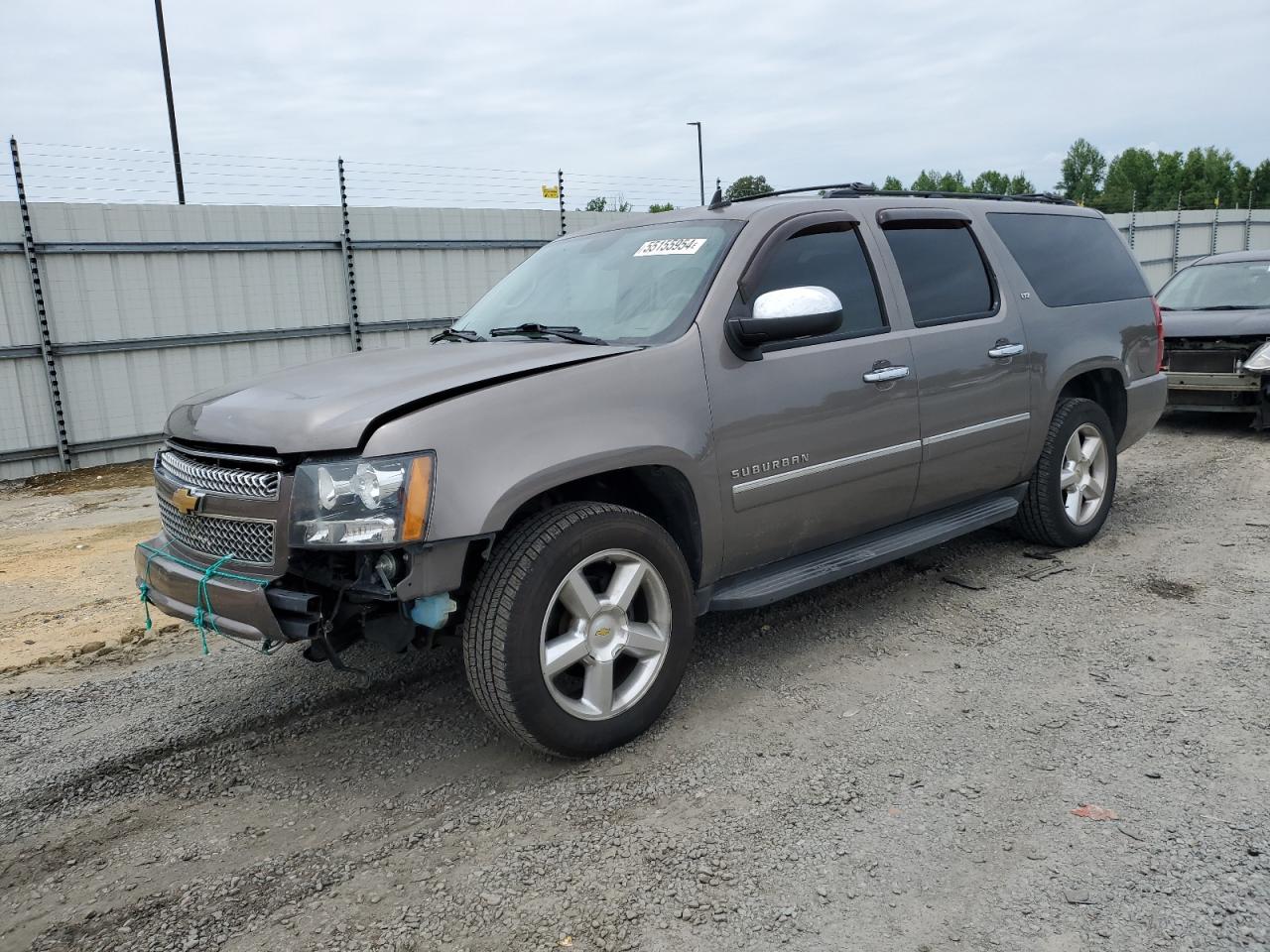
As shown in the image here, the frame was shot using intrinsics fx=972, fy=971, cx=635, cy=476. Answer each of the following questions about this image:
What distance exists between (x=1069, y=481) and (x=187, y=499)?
4475 millimetres

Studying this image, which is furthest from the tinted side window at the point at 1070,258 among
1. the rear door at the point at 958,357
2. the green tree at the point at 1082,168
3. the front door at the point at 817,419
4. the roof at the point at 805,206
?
the green tree at the point at 1082,168

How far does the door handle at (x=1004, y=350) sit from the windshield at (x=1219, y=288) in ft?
18.7

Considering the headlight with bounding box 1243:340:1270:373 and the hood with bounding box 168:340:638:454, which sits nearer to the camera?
the hood with bounding box 168:340:638:454

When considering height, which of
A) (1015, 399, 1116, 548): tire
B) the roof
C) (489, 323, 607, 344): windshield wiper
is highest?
the roof

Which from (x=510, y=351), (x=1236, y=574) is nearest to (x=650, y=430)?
(x=510, y=351)

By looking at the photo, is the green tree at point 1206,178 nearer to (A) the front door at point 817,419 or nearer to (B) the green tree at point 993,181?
(B) the green tree at point 993,181

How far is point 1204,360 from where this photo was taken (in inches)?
345

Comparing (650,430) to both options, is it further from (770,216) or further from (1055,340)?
(1055,340)

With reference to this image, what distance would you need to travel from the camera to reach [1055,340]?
5082 millimetres

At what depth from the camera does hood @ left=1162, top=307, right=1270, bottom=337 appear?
8.45m

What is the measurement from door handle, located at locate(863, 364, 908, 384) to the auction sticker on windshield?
887 mm

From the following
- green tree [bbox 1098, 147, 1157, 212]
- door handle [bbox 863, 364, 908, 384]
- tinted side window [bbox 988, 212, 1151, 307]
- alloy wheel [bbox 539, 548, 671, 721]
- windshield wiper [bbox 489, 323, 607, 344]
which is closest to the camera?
alloy wheel [bbox 539, 548, 671, 721]

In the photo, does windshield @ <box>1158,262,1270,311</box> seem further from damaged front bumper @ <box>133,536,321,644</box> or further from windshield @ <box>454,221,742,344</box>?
damaged front bumper @ <box>133,536,321,644</box>

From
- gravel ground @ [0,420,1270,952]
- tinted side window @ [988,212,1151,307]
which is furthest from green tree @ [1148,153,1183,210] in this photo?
gravel ground @ [0,420,1270,952]
